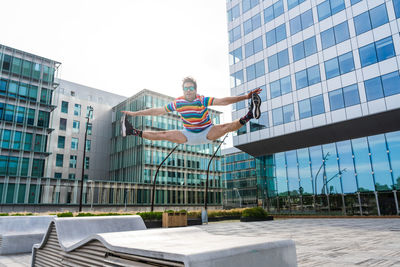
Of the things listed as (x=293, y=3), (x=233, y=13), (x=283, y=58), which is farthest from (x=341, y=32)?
(x=233, y=13)

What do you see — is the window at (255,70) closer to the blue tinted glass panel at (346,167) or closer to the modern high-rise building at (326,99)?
the modern high-rise building at (326,99)

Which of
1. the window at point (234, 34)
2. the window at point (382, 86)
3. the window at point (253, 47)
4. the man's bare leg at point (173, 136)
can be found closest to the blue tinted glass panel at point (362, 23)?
the window at point (382, 86)

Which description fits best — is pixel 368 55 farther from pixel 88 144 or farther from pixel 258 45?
pixel 88 144

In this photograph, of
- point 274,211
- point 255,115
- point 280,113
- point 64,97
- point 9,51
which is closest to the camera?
point 255,115

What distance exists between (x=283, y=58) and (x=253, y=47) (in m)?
5.35

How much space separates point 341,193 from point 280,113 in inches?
447

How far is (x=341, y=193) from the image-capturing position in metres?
31.9

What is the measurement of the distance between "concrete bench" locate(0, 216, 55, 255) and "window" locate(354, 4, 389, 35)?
107 feet

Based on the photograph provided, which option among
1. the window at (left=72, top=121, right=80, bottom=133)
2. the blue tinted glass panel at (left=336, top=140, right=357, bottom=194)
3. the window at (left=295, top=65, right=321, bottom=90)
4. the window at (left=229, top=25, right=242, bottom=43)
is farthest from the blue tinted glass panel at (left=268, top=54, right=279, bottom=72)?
the window at (left=72, top=121, right=80, bottom=133)

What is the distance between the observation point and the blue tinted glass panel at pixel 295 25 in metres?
34.7

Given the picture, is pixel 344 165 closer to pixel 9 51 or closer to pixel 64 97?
pixel 9 51

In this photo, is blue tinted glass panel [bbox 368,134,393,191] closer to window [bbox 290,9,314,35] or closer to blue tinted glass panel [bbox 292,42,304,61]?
blue tinted glass panel [bbox 292,42,304,61]

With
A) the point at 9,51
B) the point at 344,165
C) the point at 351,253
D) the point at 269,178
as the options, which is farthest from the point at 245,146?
the point at 9,51

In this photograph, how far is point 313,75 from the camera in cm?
3228
